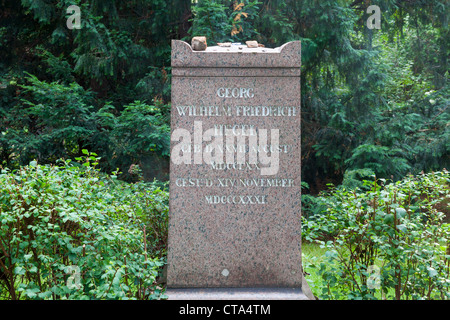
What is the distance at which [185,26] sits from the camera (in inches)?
321

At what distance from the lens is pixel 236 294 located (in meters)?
3.52

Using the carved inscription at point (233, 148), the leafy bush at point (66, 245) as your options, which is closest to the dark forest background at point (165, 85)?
the carved inscription at point (233, 148)

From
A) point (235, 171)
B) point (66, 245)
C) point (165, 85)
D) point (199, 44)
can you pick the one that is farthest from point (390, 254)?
point (165, 85)

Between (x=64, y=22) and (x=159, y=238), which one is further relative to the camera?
(x=64, y=22)

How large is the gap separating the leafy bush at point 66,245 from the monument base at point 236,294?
9.5 inches

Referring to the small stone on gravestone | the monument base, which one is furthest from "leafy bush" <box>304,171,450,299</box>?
the small stone on gravestone

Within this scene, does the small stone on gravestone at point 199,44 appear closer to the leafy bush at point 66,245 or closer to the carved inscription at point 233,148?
the carved inscription at point 233,148

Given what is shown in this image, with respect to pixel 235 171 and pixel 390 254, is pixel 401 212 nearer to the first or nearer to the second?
pixel 390 254

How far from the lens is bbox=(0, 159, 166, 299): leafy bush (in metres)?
3.01

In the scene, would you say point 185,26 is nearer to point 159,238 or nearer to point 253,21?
point 253,21

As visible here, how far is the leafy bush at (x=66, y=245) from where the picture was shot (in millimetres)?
3012

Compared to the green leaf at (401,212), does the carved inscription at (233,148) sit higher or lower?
higher
